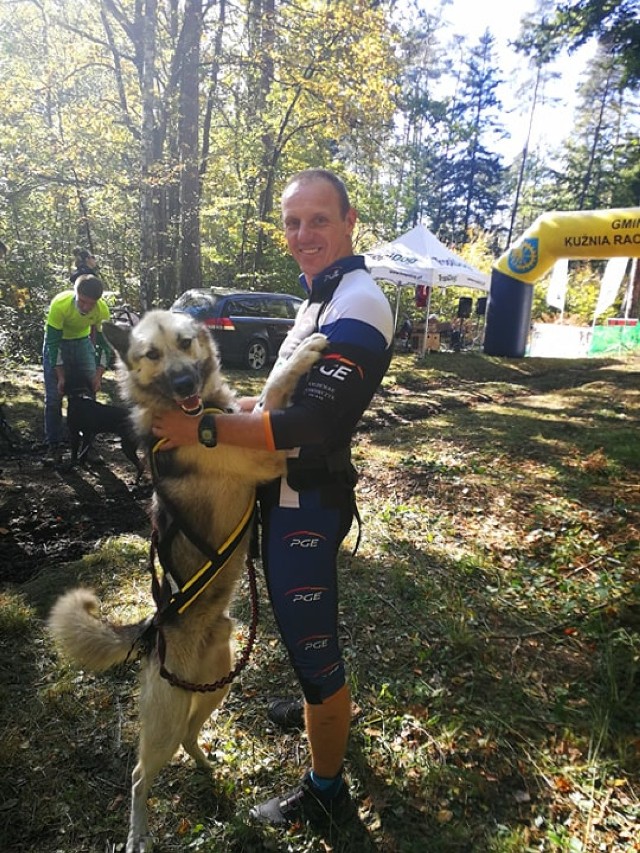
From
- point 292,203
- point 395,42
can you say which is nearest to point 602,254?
point 395,42

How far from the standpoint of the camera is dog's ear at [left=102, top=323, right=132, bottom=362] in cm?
252

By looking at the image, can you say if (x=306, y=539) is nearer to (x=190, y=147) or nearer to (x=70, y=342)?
(x=70, y=342)

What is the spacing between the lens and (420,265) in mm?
14180

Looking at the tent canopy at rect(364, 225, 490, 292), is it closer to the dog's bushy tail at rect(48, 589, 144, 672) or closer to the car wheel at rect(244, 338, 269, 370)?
the car wheel at rect(244, 338, 269, 370)

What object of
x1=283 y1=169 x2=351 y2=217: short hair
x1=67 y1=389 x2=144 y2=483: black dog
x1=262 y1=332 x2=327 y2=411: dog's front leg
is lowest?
x1=67 y1=389 x2=144 y2=483: black dog

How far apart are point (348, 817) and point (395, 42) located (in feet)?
56.9

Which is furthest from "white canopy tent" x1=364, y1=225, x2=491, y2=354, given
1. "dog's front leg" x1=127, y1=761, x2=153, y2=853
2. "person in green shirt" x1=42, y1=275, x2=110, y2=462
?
"dog's front leg" x1=127, y1=761, x2=153, y2=853

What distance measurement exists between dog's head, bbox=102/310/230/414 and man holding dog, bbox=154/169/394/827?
0.36 m

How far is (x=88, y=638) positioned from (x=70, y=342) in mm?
4991

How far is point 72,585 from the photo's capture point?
3.69 metres

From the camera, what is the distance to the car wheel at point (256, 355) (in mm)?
11617

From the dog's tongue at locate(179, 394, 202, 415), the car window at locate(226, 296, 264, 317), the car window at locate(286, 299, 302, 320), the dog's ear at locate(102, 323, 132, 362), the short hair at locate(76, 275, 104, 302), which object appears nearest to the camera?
the dog's tongue at locate(179, 394, 202, 415)

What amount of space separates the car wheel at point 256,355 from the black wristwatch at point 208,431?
32.9 feet

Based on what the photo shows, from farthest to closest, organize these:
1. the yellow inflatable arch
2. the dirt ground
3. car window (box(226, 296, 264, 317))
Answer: car window (box(226, 296, 264, 317)) < the yellow inflatable arch < the dirt ground
